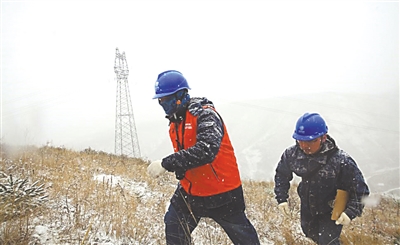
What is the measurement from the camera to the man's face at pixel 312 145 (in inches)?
112

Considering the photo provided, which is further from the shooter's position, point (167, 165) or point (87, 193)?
point (87, 193)

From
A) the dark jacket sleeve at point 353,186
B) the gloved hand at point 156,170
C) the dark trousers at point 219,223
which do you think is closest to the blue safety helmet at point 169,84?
the gloved hand at point 156,170

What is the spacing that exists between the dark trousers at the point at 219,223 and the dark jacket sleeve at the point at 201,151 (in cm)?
63

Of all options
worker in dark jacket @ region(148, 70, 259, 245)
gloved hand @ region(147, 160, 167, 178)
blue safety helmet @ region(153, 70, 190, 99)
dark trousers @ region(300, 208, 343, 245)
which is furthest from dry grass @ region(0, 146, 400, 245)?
blue safety helmet @ region(153, 70, 190, 99)

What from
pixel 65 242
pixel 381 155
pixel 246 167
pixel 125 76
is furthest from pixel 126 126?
pixel 381 155

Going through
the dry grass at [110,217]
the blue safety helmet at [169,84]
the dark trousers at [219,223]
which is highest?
the blue safety helmet at [169,84]

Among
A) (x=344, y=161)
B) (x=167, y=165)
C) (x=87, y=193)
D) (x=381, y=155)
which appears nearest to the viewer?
(x=167, y=165)

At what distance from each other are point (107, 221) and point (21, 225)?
1.01m

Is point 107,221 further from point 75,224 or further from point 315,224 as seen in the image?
point 315,224

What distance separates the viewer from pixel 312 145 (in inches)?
112

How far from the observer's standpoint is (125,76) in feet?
72.9

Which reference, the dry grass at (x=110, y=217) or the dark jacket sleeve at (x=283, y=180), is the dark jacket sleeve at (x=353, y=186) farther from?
the dry grass at (x=110, y=217)

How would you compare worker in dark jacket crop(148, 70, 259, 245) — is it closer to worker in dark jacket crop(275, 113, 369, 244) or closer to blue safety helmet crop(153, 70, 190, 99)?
blue safety helmet crop(153, 70, 190, 99)

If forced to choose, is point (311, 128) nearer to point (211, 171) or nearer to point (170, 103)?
point (211, 171)
